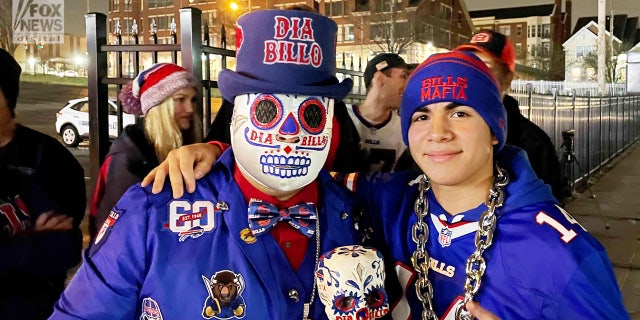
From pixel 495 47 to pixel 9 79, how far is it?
7.42 ft

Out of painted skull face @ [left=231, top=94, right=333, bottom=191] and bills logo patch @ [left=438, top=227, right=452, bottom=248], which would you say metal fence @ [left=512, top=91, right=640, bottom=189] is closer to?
bills logo patch @ [left=438, top=227, right=452, bottom=248]

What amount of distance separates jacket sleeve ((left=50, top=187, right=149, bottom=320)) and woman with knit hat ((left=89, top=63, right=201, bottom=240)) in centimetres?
135

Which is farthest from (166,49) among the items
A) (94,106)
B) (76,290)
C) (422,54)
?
(422,54)

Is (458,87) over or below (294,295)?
over

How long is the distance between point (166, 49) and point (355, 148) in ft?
5.58

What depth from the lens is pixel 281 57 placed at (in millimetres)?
1956

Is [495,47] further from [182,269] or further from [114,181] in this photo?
[114,181]

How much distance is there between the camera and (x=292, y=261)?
1.97 meters

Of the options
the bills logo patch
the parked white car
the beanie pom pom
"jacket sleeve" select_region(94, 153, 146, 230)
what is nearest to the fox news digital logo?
the beanie pom pom

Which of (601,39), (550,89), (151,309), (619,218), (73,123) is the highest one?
(601,39)

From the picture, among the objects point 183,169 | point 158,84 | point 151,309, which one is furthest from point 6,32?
point 151,309

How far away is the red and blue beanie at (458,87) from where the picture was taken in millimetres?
2010

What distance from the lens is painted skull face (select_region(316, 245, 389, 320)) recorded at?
1683 mm

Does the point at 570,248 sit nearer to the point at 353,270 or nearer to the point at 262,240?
the point at 353,270
